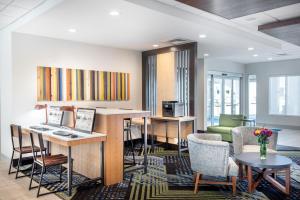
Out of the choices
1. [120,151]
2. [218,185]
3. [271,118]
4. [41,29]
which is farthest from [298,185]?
[271,118]

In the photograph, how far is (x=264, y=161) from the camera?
379 centimetres

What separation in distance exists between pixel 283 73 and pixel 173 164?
7577mm

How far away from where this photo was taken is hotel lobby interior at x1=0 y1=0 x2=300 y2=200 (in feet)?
12.3

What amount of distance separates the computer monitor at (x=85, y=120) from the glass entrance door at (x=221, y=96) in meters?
6.32

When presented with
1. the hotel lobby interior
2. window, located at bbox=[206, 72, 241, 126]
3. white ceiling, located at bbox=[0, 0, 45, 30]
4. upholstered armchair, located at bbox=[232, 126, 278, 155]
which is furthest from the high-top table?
white ceiling, located at bbox=[0, 0, 45, 30]

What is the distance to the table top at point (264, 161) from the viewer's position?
11.9ft

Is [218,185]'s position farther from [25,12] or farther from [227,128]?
[25,12]

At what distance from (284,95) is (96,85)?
804 centimetres

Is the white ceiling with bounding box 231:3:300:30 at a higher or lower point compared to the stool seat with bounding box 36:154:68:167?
higher

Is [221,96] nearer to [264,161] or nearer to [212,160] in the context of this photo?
[264,161]

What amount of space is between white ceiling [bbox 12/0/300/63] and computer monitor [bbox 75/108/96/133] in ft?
5.09

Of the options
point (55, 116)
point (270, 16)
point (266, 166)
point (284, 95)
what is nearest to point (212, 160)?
point (266, 166)

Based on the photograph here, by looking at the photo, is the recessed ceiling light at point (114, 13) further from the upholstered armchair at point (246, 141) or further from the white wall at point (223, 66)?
the white wall at point (223, 66)

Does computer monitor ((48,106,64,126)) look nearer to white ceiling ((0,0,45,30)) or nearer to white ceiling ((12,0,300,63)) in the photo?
white ceiling ((12,0,300,63))
